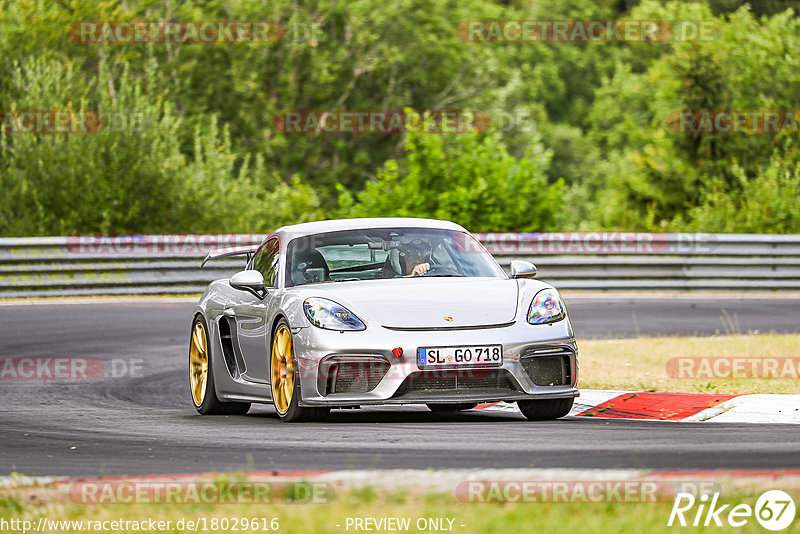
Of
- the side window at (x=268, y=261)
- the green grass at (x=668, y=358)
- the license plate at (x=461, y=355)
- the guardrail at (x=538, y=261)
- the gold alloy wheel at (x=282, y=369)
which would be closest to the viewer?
the license plate at (x=461, y=355)

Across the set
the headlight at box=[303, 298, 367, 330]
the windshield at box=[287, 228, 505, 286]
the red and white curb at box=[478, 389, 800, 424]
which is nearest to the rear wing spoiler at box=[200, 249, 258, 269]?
the windshield at box=[287, 228, 505, 286]

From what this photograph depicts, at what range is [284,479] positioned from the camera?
6.07 m

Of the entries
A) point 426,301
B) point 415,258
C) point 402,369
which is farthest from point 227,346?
point 402,369

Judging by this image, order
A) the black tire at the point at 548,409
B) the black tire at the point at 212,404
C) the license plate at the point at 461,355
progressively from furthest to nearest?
the black tire at the point at 212,404, the black tire at the point at 548,409, the license plate at the point at 461,355

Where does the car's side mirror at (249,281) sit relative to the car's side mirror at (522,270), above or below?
below

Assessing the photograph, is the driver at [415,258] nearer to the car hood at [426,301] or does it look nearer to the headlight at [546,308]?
the car hood at [426,301]

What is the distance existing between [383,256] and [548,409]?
1.65 metres

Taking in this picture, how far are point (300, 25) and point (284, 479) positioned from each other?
132 ft

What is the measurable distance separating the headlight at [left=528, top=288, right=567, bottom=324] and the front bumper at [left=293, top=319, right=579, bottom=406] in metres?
0.20

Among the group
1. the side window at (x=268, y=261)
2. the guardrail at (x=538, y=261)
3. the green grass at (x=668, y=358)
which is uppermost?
the side window at (x=268, y=261)

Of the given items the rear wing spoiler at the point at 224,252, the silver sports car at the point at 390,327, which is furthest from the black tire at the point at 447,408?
the rear wing spoiler at the point at 224,252

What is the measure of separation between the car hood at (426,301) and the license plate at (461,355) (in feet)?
0.59

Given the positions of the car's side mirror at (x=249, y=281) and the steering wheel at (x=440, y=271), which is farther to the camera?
the steering wheel at (x=440, y=271)

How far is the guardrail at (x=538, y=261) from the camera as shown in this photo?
70.9ft
